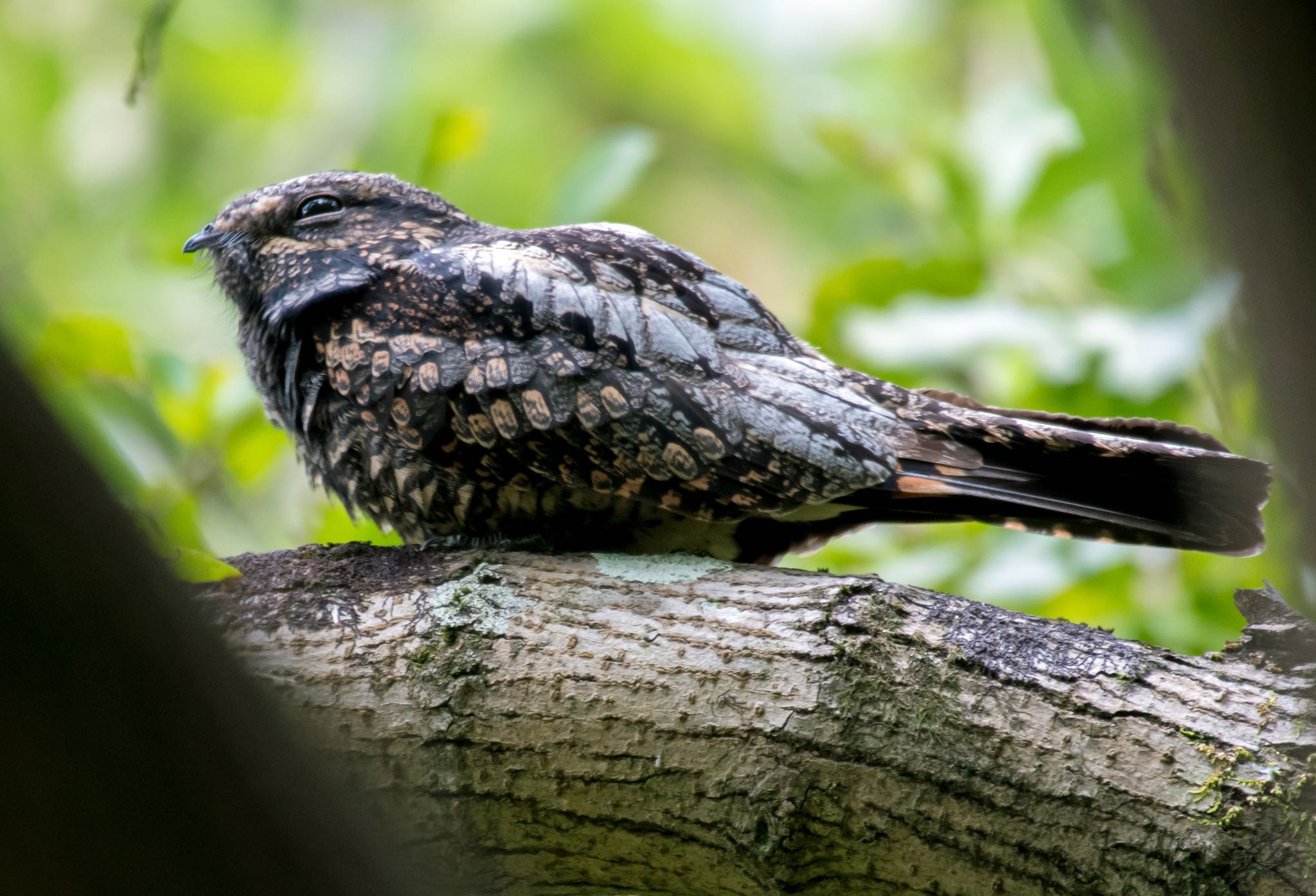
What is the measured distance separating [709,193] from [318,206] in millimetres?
7623

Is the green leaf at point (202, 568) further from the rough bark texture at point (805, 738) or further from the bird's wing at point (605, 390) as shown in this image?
the bird's wing at point (605, 390)

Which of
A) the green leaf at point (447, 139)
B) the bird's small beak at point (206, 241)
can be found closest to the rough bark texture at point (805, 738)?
the bird's small beak at point (206, 241)

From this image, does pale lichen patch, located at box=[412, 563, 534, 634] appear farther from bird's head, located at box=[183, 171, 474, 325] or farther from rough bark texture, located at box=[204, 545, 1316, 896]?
bird's head, located at box=[183, 171, 474, 325]

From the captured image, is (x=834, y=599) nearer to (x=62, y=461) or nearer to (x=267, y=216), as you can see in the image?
(x=62, y=461)

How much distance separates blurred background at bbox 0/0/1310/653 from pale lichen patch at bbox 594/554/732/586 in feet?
2.69

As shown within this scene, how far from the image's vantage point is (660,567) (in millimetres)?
2422

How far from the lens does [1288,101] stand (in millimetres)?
674

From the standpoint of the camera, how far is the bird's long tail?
99.3 inches

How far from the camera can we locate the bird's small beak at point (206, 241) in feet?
10.6

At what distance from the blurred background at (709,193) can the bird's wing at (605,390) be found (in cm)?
65

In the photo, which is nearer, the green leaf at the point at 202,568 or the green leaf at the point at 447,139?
the green leaf at the point at 202,568

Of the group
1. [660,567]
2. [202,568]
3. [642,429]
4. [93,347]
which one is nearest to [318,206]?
[93,347]

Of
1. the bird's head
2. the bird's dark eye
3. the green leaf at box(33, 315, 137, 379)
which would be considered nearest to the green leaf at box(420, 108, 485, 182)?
the bird's head

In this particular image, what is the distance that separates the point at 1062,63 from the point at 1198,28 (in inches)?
140
